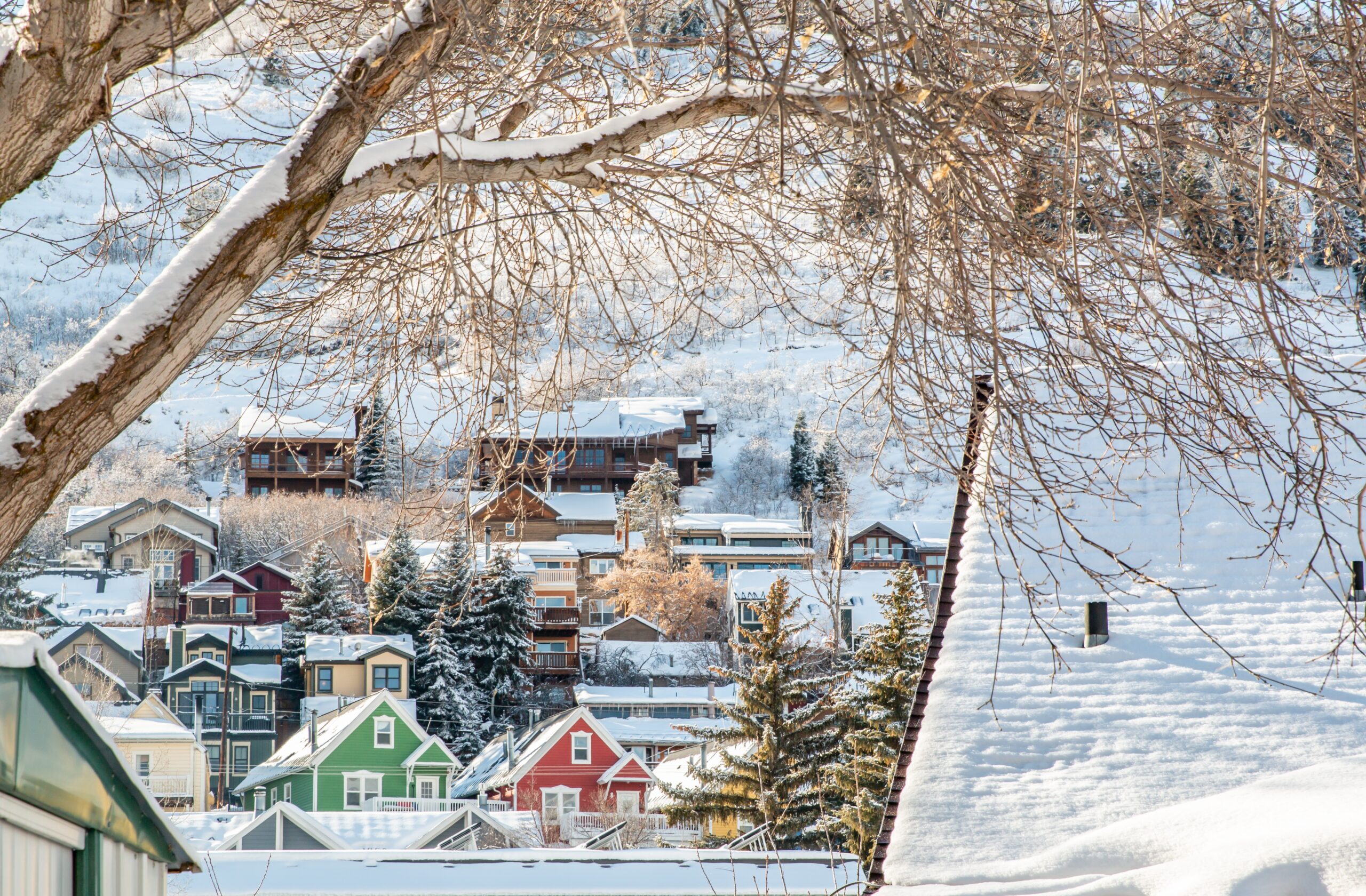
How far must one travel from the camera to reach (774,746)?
19500 mm

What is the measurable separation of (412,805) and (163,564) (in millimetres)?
24310

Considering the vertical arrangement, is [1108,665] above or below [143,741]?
above

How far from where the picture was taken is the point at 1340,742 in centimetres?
650

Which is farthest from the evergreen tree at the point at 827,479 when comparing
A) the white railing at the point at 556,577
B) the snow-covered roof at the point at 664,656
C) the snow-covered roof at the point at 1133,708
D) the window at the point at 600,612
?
the snow-covered roof at the point at 1133,708

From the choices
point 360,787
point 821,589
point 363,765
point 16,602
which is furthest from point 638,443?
point 360,787

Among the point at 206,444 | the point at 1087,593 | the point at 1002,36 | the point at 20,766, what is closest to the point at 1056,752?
the point at 1087,593

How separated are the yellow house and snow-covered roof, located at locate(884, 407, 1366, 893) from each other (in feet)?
84.0

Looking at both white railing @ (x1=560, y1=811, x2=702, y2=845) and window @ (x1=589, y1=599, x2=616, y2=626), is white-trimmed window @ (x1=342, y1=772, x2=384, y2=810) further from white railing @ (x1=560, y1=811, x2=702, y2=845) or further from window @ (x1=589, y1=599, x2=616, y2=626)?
window @ (x1=589, y1=599, x2=616, y2=626)

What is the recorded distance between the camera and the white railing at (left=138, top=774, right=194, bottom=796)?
2895 centimetres

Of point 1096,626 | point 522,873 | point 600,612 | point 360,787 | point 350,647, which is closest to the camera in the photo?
point 1096,626

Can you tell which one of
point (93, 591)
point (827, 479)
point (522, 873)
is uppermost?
point (827, 479)

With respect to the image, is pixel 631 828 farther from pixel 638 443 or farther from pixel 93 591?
pixel 638 443

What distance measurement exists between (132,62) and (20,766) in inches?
70.5

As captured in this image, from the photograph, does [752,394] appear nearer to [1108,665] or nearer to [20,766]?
[1108,665]
